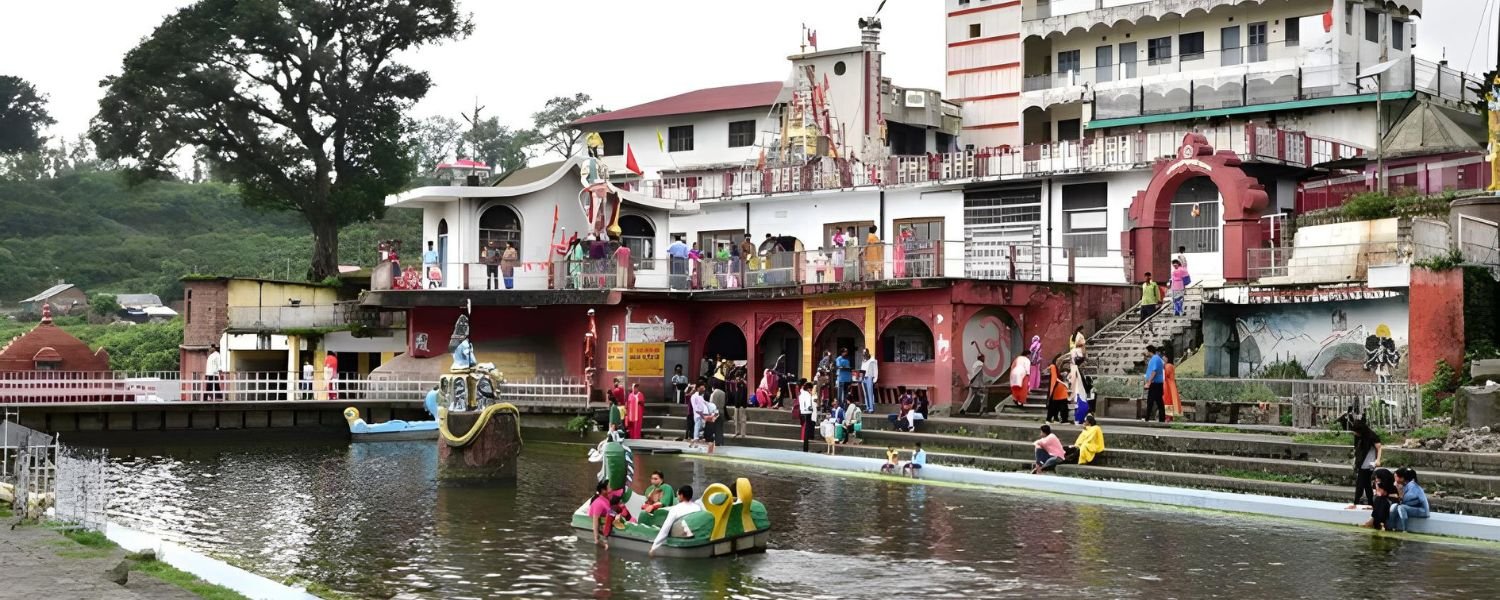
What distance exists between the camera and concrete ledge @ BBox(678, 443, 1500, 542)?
20.5 meters

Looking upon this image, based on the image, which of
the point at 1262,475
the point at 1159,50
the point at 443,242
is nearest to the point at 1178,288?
the point at 1262,475

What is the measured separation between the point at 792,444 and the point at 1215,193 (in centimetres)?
1332

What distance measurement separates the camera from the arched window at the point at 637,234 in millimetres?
44312

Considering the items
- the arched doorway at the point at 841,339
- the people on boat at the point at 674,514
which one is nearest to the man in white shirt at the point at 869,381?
the arched doorway at the point at 841,339

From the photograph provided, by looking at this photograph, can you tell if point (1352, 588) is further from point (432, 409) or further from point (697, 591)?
point (432, 409)

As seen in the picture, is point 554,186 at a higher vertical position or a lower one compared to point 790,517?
higher

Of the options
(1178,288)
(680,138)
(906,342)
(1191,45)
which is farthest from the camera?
(680,138)

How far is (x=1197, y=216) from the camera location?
38312 mm

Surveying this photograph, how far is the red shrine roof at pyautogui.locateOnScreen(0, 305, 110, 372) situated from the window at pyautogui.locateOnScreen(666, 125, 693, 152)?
20946 mm

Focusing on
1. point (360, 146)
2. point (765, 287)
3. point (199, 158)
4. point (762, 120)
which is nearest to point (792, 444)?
point (765, 287)

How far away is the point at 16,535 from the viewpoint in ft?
58.9

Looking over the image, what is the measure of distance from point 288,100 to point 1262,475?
146ft

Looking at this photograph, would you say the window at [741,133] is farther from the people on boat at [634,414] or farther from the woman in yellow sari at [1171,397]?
the woman in yellow sari at [1171,397]

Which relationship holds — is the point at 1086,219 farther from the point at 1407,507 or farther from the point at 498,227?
the point at 1407,507
